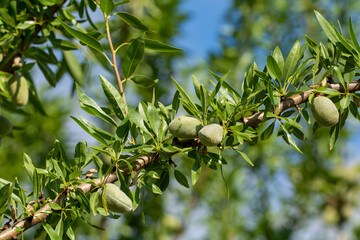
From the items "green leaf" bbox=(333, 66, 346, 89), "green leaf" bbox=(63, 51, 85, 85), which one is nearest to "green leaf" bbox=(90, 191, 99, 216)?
"green leaf" bbox=(333, 66, 346, 89)

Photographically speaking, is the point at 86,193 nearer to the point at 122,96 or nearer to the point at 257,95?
the point at 122,96

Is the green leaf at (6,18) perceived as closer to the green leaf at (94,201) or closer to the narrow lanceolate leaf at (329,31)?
the green leaf at (94,201)

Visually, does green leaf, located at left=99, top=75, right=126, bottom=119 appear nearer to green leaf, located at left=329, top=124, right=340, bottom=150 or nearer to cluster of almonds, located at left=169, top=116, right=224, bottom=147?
cluster of almonds, located at left=169, top=116, right=224, bottom=147

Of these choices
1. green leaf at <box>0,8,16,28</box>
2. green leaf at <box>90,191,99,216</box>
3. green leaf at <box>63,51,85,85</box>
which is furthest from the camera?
green leaf at <box>63,51,85,85</box>

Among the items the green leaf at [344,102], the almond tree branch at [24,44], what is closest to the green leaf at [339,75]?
the green leaf at [344,102]

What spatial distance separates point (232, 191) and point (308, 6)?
4.19 feet

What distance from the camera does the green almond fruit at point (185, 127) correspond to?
1.55 ft

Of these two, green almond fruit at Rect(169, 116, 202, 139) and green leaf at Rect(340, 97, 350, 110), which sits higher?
green leaf at Rect(340, 97, 350, 110)

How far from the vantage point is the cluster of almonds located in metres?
0.45

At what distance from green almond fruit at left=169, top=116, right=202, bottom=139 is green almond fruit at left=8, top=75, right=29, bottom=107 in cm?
40

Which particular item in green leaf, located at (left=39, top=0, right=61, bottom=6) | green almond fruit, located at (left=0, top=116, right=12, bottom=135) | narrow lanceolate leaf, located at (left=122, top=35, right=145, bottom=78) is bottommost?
green almond fruit, located at (left=0, top=116, right=12, bottom=135)

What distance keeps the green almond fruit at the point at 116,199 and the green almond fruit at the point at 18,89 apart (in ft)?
1.21

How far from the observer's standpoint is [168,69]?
202 centimetres

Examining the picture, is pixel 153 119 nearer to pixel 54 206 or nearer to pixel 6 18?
pixel 54 206
